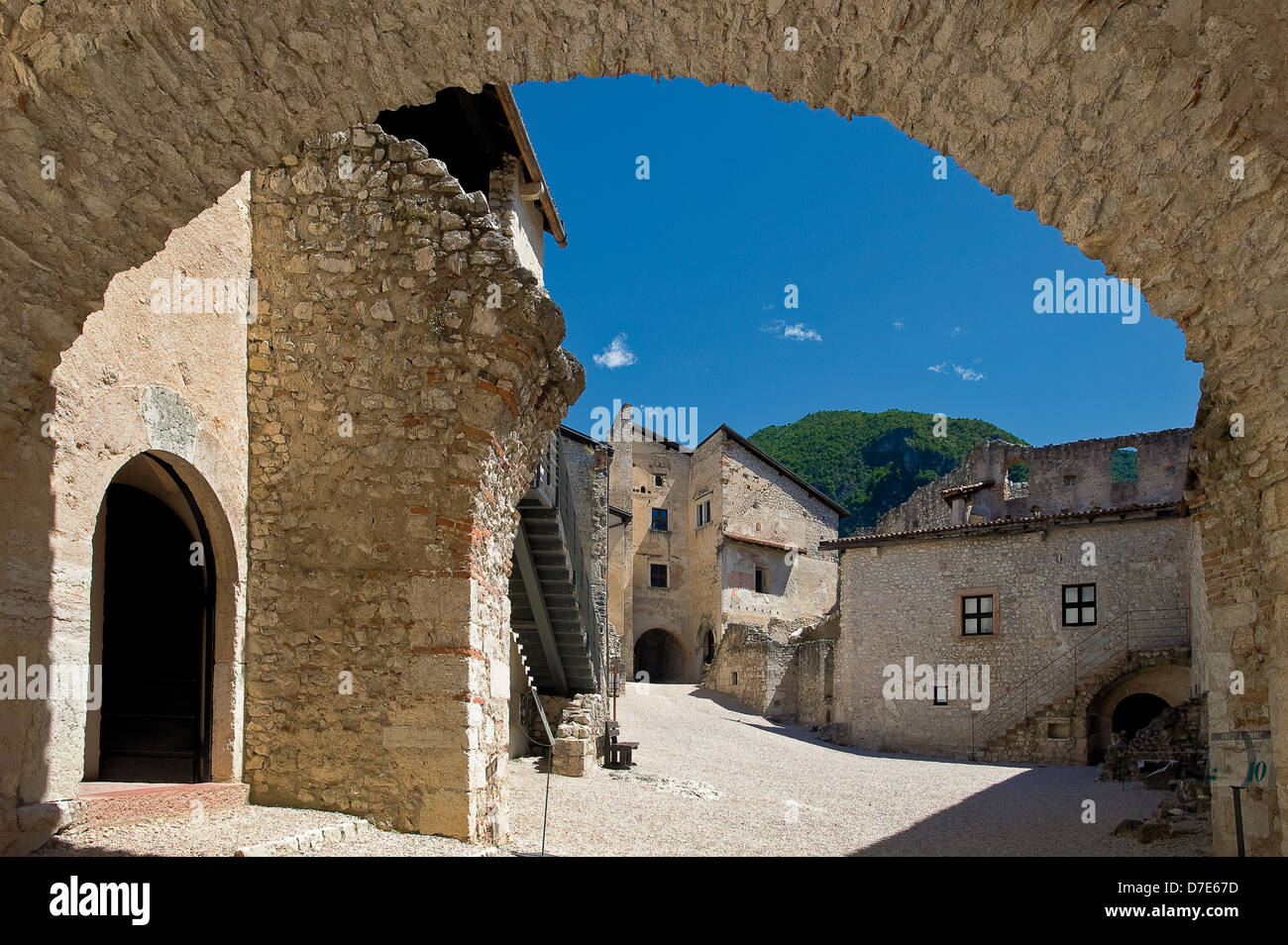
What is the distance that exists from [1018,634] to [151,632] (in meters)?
17.6

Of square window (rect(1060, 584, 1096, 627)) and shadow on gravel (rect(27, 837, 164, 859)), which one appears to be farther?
square window (rect(1060, 584, 1096, 627))

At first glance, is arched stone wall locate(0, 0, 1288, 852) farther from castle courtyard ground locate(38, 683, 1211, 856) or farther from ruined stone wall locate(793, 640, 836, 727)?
ruined stone wall locate(793, 640, 836, 727)

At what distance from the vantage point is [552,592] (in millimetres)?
11758

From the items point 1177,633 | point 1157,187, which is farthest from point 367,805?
point 1177,633

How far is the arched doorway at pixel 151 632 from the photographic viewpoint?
6434 millimetres

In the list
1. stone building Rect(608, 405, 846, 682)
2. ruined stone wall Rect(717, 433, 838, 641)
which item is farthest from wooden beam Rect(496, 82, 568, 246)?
ruined stone wall Rect(717, 433, 838, 641)

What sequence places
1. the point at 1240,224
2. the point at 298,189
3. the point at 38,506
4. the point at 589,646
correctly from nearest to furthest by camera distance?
the point at 1240,224 < the point at 38,506 < the point at 298,189 < the point at 589,646

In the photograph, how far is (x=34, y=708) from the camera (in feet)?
14.6

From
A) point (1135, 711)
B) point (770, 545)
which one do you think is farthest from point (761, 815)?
point (770, 545)

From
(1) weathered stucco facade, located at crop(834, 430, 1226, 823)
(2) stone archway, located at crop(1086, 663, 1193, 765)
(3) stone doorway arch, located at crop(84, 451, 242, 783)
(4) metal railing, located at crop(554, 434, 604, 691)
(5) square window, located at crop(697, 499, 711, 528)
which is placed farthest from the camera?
(5) square window, located at crop(697, 499, 711, 528)

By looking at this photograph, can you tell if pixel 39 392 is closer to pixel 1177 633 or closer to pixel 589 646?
pixel 589 646

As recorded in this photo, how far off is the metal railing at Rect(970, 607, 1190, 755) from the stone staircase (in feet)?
32.4

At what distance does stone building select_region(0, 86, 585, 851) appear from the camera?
6172mm
